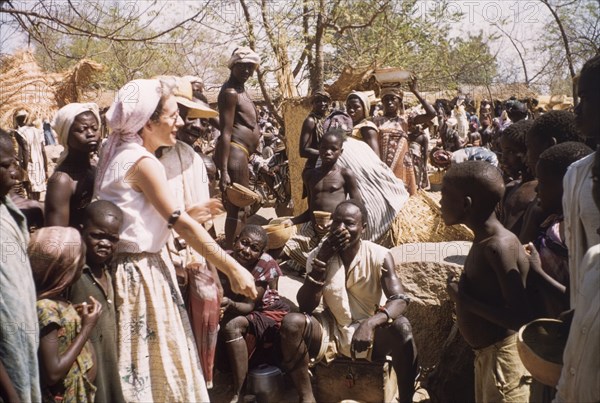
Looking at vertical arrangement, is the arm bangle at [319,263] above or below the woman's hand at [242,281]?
below

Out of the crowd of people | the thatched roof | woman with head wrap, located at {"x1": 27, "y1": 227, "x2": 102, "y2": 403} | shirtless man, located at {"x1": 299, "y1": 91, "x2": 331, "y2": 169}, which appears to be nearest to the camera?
the crowd of people

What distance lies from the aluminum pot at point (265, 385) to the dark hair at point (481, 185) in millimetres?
1552

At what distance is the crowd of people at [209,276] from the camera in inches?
89.1

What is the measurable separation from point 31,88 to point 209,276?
9809mm

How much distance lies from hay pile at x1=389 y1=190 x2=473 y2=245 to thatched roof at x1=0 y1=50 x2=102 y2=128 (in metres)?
6.44

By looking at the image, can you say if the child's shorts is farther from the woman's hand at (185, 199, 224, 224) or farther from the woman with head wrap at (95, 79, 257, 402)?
the woman's hand at (185, 199, 224, 224)

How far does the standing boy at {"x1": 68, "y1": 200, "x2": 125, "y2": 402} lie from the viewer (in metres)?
2.60

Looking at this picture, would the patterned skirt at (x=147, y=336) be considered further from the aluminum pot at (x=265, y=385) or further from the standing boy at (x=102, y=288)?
the aluminum pot at (x=265, y=385)

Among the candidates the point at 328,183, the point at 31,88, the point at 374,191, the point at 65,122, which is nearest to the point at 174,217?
the point at 65,122

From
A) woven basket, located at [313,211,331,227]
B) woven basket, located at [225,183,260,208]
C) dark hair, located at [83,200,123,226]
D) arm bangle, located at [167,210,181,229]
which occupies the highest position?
dark hair, located at [83,200,123,226]

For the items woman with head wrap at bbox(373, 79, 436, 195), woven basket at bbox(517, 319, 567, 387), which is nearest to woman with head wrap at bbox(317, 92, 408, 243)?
woman with head wrap at bbox(373, 79, 436, 195)

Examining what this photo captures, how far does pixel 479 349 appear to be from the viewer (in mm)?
2893

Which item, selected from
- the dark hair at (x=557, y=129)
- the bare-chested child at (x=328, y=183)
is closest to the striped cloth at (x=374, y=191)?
the bare-chested child at (x=328, y=183)

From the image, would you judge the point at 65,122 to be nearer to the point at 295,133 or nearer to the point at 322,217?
the point at 322,217
